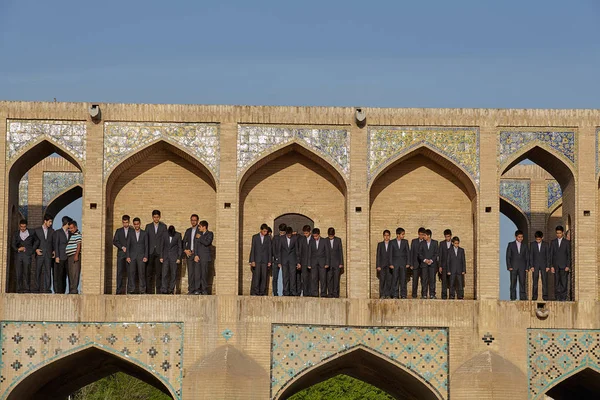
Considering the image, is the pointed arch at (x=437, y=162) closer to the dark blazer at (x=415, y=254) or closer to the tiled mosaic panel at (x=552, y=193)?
the dark blazer at (x=415, y=254)

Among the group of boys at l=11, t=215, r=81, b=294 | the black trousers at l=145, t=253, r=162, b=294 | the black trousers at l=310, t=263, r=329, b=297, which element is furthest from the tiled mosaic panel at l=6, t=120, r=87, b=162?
the black trousers at l=310, t=263, r=329, b=297

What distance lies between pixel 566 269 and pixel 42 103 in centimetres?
764

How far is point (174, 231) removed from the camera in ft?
76.6

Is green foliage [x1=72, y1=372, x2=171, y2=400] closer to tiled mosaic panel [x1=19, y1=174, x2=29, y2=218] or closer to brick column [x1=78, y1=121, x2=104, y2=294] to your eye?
tiled mosaic panel [x1=19, y1=174, x2=29, y2=218]

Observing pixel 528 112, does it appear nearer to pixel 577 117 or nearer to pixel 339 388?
pixel 577 117

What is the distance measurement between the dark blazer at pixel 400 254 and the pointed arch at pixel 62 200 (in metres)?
7.69

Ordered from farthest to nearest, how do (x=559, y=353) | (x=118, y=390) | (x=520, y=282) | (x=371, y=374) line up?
(x=118, y=390) → (x=371, y=374) → (x=520, y=282) → (x=559, y=353)

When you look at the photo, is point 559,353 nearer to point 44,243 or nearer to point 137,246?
point 137,246

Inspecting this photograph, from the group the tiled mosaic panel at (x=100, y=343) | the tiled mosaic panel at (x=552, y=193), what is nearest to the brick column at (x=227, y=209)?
the tiled mosaic panel at (x=100, y=343)

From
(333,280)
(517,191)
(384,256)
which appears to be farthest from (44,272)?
(517,191)

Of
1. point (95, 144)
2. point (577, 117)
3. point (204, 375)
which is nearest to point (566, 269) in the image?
point (577, 117)

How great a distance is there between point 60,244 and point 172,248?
1.54 metres

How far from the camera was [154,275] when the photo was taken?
2369 cm

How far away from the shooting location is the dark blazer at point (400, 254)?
76.4 ft
